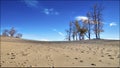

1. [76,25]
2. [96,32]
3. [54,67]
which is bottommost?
[54,67]

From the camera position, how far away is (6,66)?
22.4 feet

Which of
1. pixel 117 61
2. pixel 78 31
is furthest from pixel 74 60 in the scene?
pixel 78 31

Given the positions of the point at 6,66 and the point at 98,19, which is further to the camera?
the point at 98,19

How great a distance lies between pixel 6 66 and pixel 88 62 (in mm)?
3958

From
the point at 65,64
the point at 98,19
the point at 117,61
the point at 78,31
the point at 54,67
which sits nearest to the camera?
the point at 54,67

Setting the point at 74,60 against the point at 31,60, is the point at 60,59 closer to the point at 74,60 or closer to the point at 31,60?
the point at 74,60

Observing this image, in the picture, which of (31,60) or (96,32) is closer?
(31,60)

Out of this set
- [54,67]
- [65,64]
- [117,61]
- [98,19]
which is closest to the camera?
[54,67]

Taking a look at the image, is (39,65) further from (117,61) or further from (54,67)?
(117,61)

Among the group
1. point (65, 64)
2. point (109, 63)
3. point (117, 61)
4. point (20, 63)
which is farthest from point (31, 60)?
point (117, 61)

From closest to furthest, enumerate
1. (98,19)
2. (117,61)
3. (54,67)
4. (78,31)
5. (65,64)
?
(54,67) → (65,64) → (117,61) → (98,19) → (78,31)

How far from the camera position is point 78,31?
4678 centimetres

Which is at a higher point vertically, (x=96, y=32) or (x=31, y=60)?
(x=96, y=32)

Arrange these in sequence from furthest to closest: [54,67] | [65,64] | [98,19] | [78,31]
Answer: [78,31] < [98,19] < [65,64] < [54,67]
